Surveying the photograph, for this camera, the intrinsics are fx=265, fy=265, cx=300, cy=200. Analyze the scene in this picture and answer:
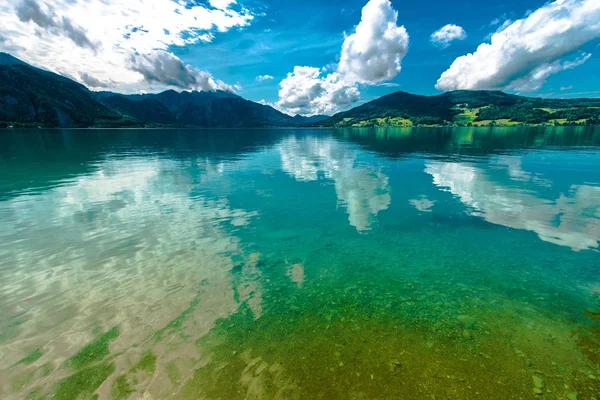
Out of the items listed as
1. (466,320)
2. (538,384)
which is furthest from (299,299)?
(538,384)

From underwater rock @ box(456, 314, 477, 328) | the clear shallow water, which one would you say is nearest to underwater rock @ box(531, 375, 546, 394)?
the clear shallow water

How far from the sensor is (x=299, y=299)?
14180 mm

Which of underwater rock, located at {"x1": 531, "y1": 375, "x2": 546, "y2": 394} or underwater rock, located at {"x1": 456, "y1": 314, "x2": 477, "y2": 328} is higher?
underwater rock, located at {"x1": 531, "y1": 375, "x2": 546, "y2": 394}

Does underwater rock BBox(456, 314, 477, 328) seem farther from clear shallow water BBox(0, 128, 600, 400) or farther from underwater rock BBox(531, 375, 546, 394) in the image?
underwater rock BBox(531, 375, 546, 394)

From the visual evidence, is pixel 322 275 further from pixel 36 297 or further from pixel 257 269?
pixel 36 297

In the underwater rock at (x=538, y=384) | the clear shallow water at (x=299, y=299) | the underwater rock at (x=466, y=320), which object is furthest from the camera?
the underwater rock at (x=466, y=320)

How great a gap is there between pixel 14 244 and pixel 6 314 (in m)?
10.4

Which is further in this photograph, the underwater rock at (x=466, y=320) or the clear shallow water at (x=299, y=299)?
the underwater rock at (x=466, y=320)

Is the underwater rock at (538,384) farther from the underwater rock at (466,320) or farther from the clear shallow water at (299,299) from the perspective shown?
the underwater rock at (466,320)

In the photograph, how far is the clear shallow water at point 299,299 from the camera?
962 cm

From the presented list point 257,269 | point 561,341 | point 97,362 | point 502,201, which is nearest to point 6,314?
point 97,362

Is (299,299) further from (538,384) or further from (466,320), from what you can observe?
(538,384)

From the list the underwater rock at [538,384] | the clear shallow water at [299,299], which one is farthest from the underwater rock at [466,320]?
the underwater rock at [538,384]

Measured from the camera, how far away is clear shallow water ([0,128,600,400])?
9617 mm
